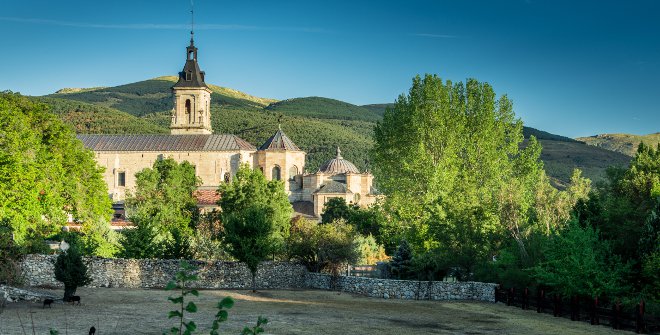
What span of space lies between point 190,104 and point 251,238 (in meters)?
59.3

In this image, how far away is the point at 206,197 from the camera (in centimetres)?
7506

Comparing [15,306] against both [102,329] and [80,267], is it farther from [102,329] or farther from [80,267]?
[102,329]

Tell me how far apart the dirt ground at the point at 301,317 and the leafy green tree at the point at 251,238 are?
202 inches

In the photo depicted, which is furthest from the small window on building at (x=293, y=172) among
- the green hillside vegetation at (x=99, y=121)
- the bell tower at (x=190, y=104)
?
the green hillside vegetation at (x=99, y=121)

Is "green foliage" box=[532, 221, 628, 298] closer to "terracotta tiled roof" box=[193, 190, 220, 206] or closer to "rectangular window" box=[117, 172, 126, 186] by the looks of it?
"terracotta tiled roof" box=[193, 190, 220, 206]

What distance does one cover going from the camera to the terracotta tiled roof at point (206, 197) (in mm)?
72625

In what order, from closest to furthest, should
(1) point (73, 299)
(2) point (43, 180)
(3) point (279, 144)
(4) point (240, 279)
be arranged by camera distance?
(1) point (73, 299)
(2) point (43, 180)
(4) point (240, 279)
(3) point (279, 144)

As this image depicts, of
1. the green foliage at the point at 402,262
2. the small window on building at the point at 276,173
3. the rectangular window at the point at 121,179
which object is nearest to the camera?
the green foliage at the point at 402,262

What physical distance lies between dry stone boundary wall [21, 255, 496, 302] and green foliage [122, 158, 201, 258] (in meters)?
3.13

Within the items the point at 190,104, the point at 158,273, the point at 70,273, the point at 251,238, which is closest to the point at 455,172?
the point at 251,238

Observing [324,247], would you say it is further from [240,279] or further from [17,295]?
[17,295]

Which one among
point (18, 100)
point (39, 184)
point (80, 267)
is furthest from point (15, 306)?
point (18, 100)

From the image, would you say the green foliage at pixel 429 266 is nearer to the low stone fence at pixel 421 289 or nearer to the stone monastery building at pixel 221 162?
the low stone fence at pixel 421 289

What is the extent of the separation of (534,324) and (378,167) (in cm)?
2325
